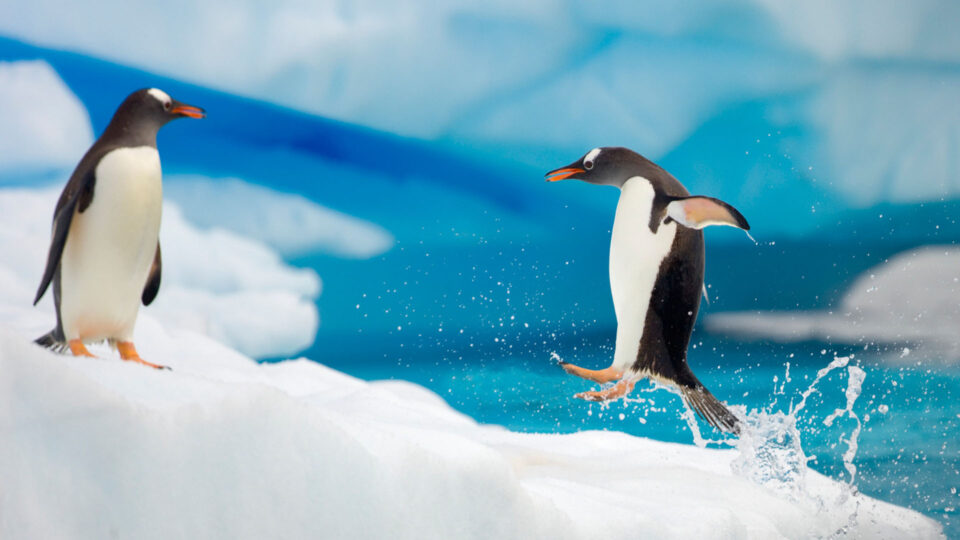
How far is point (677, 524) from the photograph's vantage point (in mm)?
1871

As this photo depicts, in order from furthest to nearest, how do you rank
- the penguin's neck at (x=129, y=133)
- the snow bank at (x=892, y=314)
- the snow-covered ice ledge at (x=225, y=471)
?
the snow bank at (x=892, y=314) → the penguin's neck at (x=129, y=133) → the snow-covered ice ledge at (x=225, y=471)

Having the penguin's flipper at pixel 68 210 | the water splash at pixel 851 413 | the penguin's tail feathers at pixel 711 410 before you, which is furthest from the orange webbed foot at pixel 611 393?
the penguin's flipper at pixel 68 210

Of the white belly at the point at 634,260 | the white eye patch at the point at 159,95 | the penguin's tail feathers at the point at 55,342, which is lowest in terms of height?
the penguin's tail feathers at the point at 55,342

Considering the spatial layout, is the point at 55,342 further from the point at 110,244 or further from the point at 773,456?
the point at 773,456

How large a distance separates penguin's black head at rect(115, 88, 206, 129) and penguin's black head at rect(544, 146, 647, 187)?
1.11 metres

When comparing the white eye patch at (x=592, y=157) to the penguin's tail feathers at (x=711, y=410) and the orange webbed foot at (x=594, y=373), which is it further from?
the penguin's tail feathers at (x=711, y=410)

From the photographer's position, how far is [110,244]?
2.19m

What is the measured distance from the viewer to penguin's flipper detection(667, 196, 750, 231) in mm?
2131

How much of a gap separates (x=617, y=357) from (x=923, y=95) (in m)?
2.25

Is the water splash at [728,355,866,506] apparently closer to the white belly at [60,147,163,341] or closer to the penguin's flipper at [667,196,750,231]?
the penguin's flipper at [667,196,750,231]

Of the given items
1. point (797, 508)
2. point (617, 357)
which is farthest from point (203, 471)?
point (797, 508)

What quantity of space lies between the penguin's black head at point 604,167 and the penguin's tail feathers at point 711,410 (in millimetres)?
683

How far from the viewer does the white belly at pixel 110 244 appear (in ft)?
7.13

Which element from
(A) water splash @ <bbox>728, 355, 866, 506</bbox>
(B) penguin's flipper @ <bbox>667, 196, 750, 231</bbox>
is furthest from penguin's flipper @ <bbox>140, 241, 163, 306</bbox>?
(A) water splash @ <bbox>728, 355, 866, 506</bbox>
